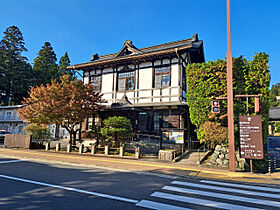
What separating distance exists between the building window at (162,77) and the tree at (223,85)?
439 cm

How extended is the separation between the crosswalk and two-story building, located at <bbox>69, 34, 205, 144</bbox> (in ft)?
28.6

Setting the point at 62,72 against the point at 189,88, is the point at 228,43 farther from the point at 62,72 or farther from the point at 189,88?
the point at 62,72

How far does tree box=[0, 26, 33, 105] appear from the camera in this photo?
116 ft

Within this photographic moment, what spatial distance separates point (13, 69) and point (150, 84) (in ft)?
109

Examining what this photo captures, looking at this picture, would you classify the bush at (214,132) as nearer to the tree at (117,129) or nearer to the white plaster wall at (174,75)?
the tree at (117,129)


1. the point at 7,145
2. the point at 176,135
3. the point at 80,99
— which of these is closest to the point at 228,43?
the point at 176,135

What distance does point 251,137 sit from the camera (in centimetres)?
898

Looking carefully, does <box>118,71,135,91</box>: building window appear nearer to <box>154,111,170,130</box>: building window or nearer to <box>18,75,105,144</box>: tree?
<box>154,111,170,130</box>: building window

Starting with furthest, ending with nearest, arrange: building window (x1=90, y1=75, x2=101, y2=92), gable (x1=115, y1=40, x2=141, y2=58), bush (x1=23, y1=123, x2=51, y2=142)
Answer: building window (x1=90, y1=75, x2=101, y2=92)
gable (x1=115, y1=40, x2=141, y2=58)
bush (x1=23, y1=123, x2=51, y2=142)

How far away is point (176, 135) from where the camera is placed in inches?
494

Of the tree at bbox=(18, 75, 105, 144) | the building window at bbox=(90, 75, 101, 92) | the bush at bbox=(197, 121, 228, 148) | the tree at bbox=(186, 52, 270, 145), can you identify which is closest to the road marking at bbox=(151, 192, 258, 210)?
the bush at bbox=(197, 121, 228, 148)

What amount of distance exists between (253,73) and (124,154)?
10123 millimetres

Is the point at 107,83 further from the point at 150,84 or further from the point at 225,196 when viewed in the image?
the point at 225,196

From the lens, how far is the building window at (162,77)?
16.5 metres
